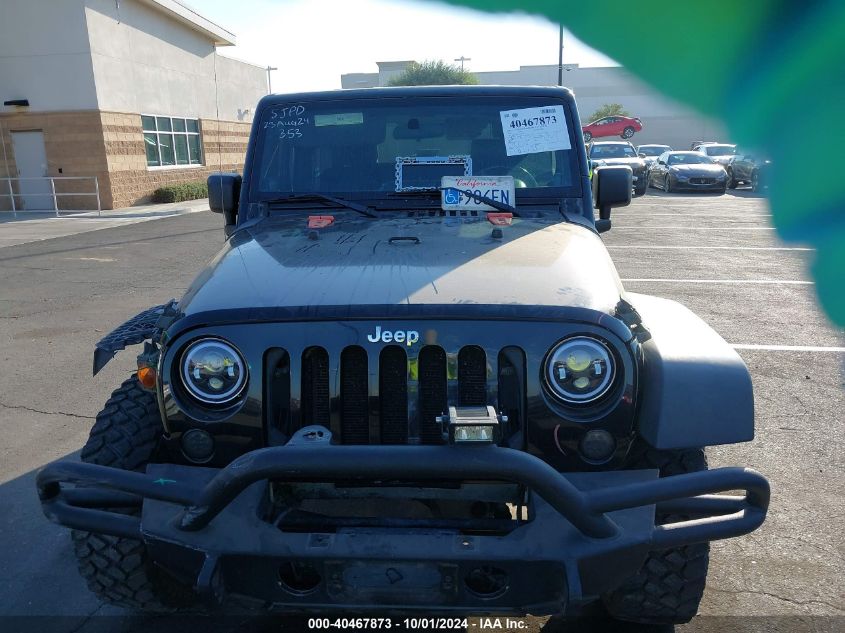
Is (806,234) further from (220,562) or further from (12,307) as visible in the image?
(12,307)

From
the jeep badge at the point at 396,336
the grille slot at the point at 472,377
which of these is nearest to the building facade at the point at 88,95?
the jeep badge at the point at 396,336

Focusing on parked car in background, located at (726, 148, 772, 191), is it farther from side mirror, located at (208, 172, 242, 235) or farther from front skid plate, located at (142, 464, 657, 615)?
Answer: side mirror, located at (208, 172, 242, 235)

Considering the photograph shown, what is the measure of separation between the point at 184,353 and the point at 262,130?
5.72ft

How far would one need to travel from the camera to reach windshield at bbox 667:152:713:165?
22203 millimetres

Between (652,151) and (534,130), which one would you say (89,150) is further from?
(652,151)

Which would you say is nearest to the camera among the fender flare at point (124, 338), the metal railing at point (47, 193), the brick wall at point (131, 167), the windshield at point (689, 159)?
the fender flare at point (124, 338)

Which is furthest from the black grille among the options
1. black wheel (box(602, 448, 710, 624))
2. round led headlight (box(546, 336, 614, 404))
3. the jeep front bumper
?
black wheel (box(602, 448, 710, 624))

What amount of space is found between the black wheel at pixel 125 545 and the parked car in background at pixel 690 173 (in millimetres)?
21070

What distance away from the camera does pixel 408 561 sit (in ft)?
6.25

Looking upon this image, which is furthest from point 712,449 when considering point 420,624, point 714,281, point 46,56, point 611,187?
point 46,56

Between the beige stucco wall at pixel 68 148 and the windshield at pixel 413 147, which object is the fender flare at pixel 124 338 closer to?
the windshield at pixel 413 147

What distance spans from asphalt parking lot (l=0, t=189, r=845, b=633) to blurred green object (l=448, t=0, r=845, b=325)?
3.5 inches

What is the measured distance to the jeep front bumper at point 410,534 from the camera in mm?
1824

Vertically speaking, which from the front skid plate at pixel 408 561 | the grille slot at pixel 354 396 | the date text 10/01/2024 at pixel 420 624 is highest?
the grille slot at pixel 354 396
